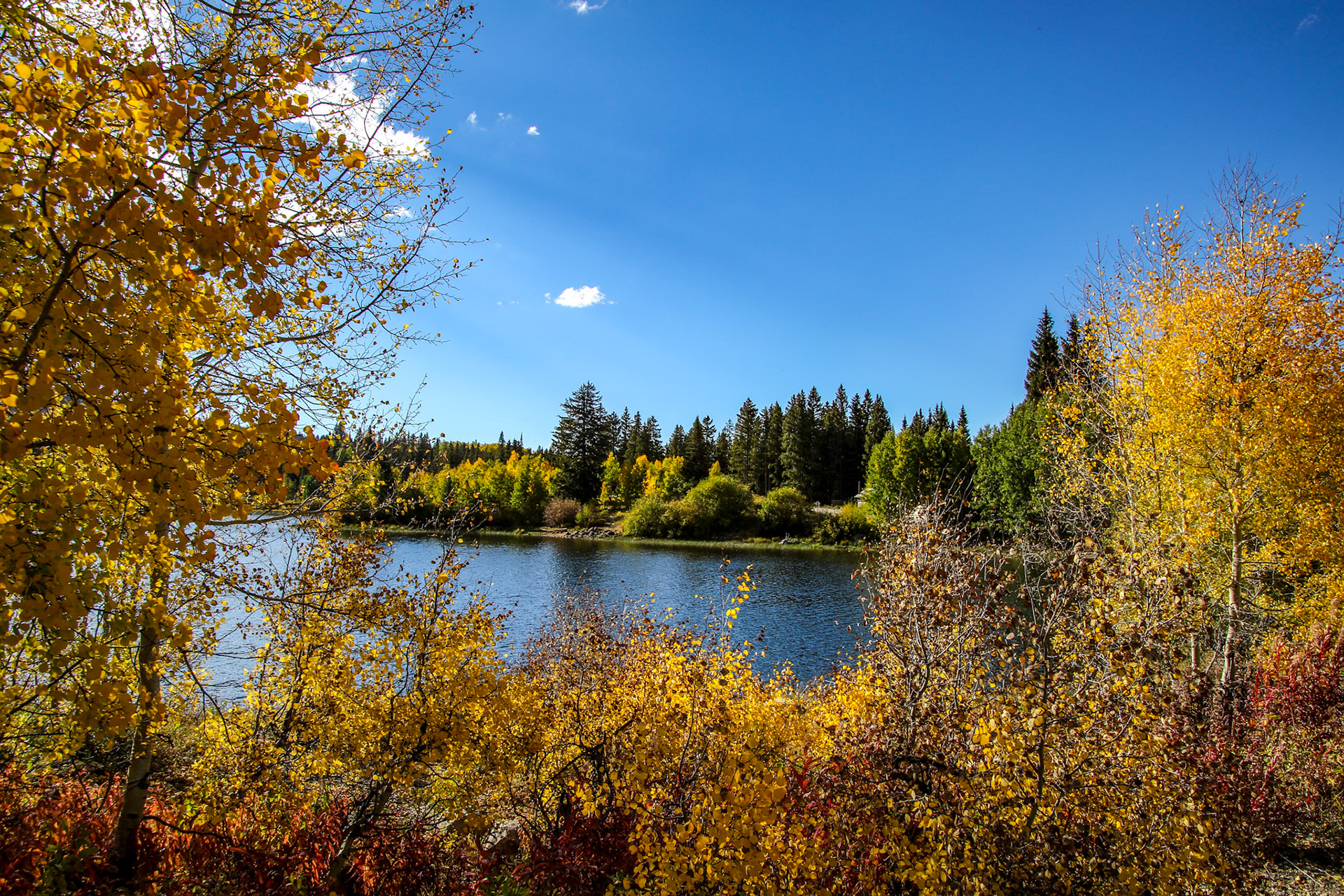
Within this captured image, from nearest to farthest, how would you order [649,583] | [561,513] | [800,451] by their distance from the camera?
1. [649,583]
2. [561,513]
3. [800,451]

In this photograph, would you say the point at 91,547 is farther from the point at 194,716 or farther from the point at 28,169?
the point at 194,716

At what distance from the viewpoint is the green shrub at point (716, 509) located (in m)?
54.0

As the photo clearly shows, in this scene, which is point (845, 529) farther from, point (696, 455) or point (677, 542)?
point (696, 455)

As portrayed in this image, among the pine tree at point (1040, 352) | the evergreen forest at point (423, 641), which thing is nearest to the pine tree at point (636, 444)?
the pine tree at point (1040, 352)

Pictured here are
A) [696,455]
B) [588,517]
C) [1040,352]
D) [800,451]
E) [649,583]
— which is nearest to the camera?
[649,583]

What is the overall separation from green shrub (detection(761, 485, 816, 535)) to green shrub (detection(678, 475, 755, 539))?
6.19ft

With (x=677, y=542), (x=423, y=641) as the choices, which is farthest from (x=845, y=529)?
(x=423, y=641)

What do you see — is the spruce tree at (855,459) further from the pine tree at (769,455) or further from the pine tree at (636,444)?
the pine tree at (636,444)

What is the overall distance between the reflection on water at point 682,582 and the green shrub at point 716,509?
16.3 feet

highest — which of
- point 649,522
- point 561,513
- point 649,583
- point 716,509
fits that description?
point 716,509

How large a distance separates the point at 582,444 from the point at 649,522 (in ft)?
52.0

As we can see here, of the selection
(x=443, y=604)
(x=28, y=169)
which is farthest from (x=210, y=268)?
(x=443, y=604)

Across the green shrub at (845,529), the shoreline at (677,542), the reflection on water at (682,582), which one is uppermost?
the green shrub at (845,529)

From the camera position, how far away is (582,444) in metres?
66.6
